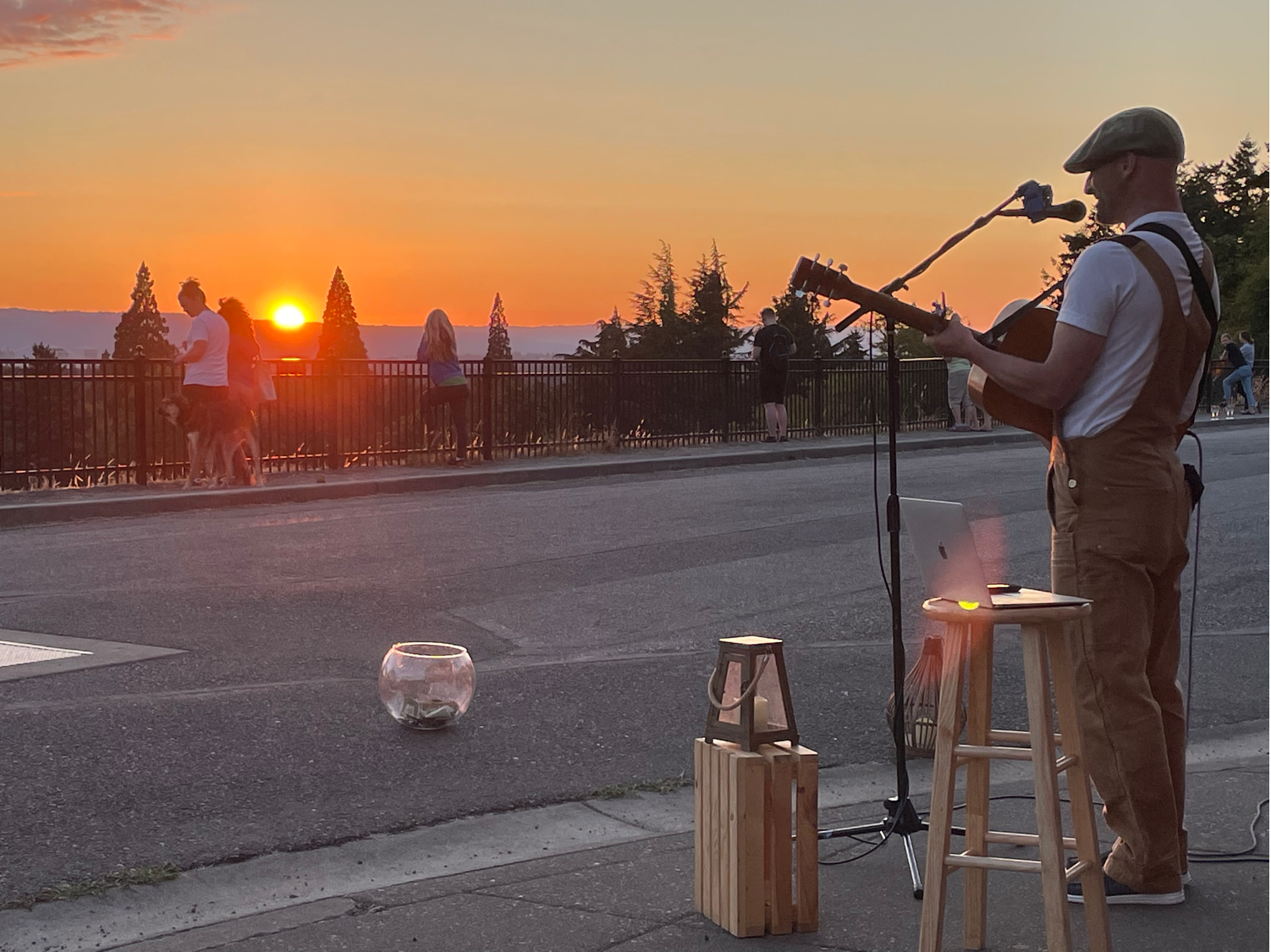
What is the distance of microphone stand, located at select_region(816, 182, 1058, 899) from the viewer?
13.7ft

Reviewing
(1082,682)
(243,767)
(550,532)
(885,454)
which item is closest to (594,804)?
(243,767)

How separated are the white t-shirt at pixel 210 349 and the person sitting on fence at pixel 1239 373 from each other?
24.6 m

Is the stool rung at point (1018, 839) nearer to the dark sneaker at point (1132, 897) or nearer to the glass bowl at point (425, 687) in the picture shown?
the dark sneaker at point (1132, 897)

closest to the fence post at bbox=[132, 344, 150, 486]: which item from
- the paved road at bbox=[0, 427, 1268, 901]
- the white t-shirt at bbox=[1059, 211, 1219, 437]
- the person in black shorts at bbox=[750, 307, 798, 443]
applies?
the paved road at bbox=[0, 427, 1268, 901]

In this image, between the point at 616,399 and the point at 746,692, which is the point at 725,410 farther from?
the point at 746,692

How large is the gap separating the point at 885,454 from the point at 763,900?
1841 cm

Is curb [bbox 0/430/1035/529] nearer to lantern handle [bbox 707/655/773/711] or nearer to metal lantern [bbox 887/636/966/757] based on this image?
metal lantern [bbox 887/636/966/757]

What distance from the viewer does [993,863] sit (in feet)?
11.9

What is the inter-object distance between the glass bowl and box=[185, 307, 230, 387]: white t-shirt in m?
10.4

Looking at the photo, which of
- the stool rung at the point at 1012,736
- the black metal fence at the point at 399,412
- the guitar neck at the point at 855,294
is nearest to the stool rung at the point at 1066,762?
the stool rung at the point at 1012,736

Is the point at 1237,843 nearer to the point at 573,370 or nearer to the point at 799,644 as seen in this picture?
the point at 799,644

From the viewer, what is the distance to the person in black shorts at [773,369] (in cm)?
2439

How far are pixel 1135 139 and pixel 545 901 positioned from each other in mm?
2617

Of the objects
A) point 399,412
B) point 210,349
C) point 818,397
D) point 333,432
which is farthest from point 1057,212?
point 818,397
